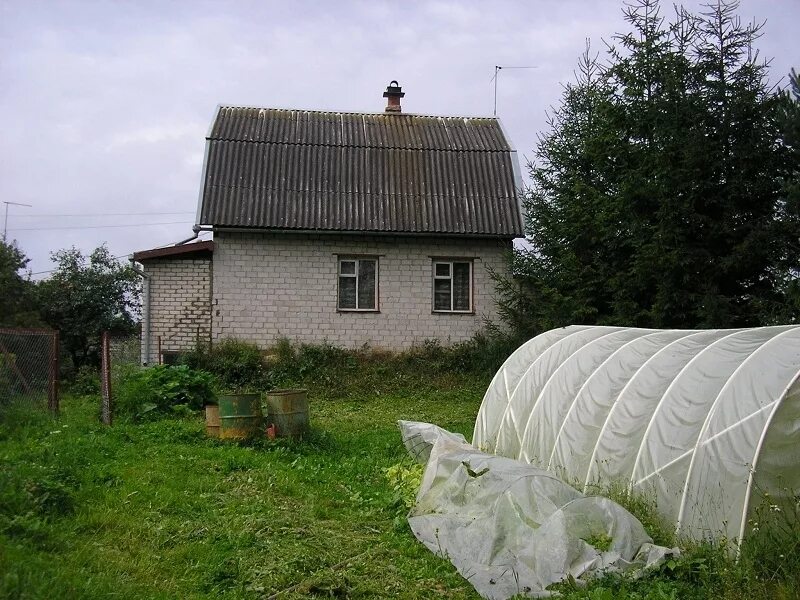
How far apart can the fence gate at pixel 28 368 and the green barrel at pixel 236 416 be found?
9.32 feet

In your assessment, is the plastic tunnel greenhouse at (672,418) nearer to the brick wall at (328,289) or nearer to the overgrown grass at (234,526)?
the overgrown grass at (234,526)

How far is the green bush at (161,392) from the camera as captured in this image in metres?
13.7

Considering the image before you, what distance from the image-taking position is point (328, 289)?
19.2 metres

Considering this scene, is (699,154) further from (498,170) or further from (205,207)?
(205,207)

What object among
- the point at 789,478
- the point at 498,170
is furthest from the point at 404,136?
the point at 789,478

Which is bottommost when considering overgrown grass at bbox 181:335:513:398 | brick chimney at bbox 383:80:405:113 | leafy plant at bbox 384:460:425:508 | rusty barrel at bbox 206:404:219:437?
leafy plant at bbox 384:460:425:508

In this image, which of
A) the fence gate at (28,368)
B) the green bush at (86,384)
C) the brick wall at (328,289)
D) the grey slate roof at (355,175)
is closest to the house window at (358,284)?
the brick wall at (328,289)

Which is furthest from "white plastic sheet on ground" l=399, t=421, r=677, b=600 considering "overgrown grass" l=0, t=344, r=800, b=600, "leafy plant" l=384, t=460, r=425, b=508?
"leafy plant" l=384, t=460, r=425, b=508

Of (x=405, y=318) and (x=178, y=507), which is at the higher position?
(x=405, y=318)

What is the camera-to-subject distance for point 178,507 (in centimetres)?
793

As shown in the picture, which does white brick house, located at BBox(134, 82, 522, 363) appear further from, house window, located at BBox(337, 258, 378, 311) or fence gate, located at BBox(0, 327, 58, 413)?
fence gate, located at BBox(0, 327, 58, 413)

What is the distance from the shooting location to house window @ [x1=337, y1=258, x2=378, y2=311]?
A: 19406 millimetres

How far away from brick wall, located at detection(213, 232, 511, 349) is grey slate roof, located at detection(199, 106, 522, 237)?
51cm

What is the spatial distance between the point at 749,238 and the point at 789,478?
8.41 m
